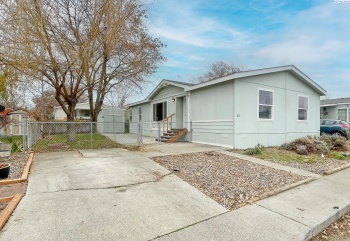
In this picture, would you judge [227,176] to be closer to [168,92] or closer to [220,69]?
[168,92]

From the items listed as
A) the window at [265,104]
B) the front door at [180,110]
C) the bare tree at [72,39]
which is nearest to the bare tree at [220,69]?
the front door at [180,110]

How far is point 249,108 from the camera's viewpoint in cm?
979

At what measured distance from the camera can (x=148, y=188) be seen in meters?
4.29

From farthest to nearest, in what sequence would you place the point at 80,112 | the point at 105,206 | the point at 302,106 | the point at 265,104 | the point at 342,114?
the point at 80,112, the point at 342,114, the point at 302,106, the point at 265,104, the point at 105,206

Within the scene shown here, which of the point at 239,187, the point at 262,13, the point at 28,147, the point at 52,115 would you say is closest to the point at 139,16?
the point at 262,13

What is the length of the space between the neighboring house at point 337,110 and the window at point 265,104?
14.6m

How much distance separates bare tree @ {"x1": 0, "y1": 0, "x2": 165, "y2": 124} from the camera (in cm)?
729

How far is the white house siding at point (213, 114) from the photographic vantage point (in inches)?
383

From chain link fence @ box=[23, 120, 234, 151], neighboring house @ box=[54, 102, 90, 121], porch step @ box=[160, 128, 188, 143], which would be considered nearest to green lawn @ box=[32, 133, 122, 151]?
chain link fence @ box=[23, 120, 234, 151]

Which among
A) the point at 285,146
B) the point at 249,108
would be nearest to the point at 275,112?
the point at 285,146

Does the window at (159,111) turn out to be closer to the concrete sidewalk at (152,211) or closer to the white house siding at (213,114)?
the white house siding at (213,114)

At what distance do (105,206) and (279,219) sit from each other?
2597 mm

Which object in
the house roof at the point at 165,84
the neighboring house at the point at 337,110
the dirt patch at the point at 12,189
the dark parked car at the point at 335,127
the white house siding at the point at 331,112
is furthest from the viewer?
the white house siding at the point at 331,112

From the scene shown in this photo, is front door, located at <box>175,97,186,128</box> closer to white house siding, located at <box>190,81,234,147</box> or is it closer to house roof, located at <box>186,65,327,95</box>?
white house siding, located at <box>190,81,234,147</box>
